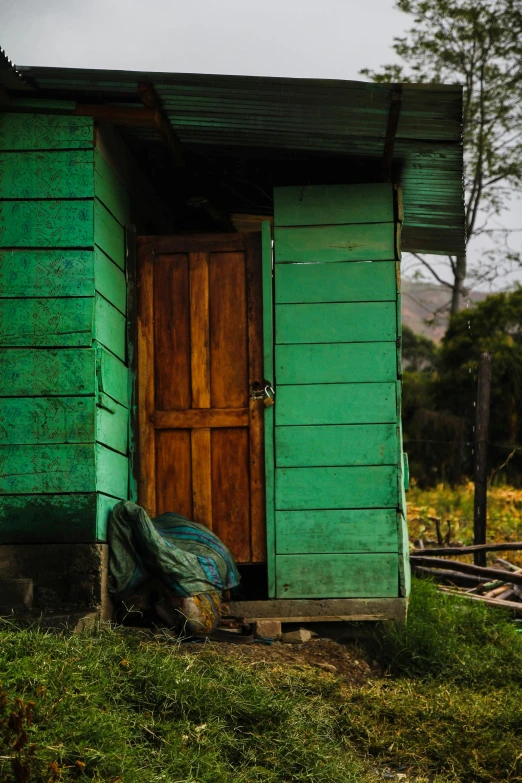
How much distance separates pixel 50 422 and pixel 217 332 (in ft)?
4.64

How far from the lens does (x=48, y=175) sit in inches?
219

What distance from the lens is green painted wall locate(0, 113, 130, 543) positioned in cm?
530

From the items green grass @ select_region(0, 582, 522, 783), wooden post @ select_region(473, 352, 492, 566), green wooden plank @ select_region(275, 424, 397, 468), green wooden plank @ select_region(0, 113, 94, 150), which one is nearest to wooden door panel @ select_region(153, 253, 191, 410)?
green wooden plank @ select_region(275, 424, 397, 468)

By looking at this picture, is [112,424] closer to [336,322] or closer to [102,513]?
[102,513]

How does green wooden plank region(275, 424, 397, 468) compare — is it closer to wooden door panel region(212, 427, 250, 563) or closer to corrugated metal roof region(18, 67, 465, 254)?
wooden door panel region(212, 427, 250, 563)

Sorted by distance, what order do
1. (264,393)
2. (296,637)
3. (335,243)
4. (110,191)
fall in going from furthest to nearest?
(335,243) → (264,393) → (110,191) → (296,637)

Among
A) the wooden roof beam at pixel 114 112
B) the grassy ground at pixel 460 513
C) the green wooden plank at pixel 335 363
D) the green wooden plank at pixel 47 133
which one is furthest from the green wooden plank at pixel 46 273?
the grassy ground at pixel 460 513

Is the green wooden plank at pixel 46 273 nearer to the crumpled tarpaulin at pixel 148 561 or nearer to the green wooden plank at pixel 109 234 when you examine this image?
the green wooden plank at pixel 109 234

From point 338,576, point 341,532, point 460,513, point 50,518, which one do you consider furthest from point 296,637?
point 460,513

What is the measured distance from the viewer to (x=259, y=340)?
6.24 metres

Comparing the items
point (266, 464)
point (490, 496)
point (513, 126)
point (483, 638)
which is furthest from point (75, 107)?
point (513, 126)

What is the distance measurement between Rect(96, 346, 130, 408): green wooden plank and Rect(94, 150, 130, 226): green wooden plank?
3.12ft

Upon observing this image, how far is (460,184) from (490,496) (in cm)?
706

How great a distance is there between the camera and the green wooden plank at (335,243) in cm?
623
